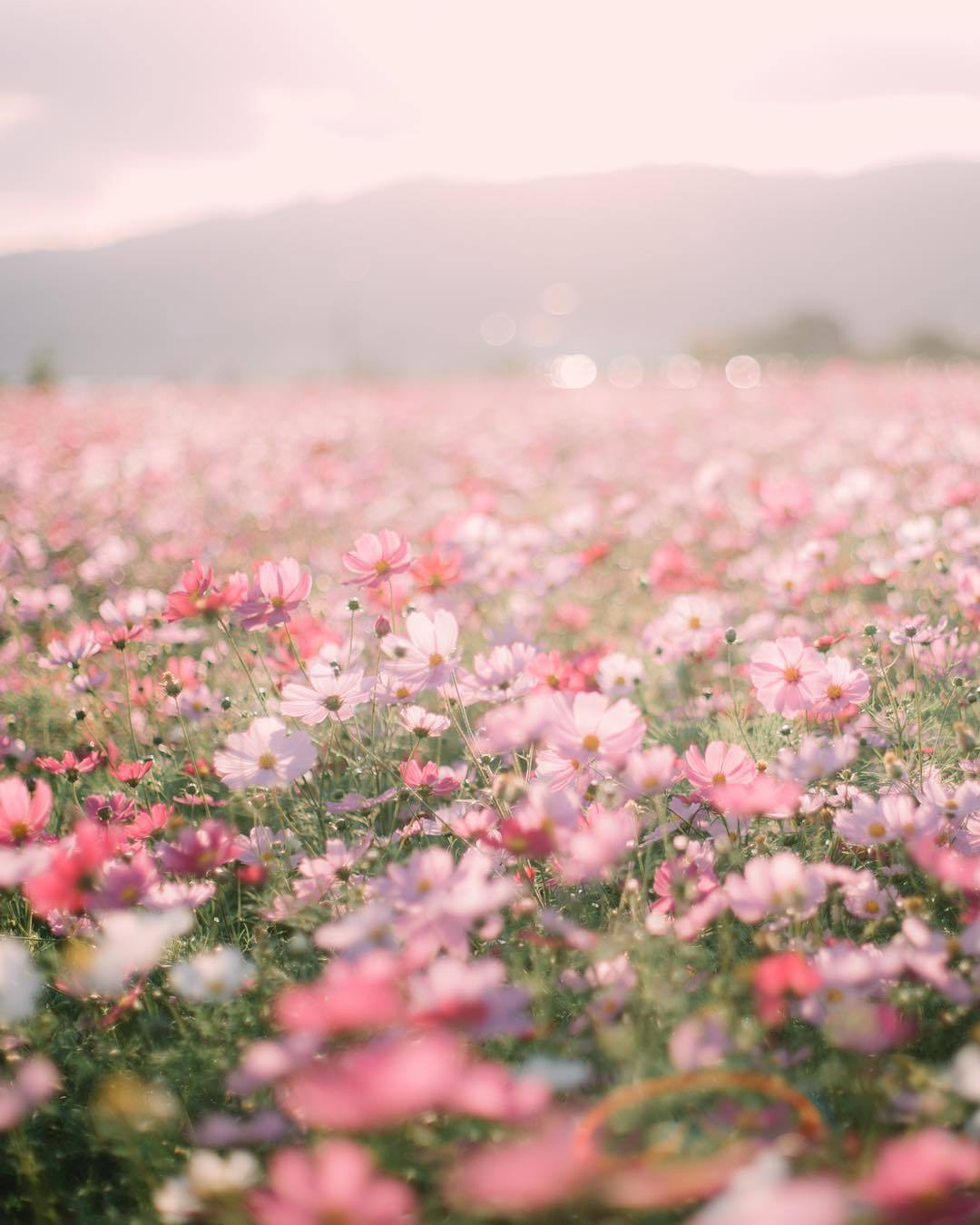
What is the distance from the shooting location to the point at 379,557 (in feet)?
4.91

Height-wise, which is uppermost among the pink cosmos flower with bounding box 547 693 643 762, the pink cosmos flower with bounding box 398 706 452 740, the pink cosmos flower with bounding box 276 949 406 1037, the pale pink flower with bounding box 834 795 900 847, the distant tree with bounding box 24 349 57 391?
the distant tree with bounding box 24 349 57 391

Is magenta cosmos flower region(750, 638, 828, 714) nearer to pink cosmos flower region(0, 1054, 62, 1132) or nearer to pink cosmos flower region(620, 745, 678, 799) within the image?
pink cosmos flower region(620, 745, 678, 799)

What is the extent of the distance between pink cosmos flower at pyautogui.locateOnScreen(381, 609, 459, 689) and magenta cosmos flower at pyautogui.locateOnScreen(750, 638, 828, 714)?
491mm

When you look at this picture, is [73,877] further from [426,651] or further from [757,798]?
[757,798]

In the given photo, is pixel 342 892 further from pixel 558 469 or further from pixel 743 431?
pixel 743 431

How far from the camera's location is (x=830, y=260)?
86.9 metres

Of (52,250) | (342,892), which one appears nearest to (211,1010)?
(342,892)

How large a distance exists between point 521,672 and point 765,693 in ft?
1.35

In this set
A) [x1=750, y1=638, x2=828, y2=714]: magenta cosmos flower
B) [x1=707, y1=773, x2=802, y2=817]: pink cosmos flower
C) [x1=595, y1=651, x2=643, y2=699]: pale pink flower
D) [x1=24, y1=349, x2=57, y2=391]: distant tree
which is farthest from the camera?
[x1=24, y1=349, x2=57, y2=391]: distant tree

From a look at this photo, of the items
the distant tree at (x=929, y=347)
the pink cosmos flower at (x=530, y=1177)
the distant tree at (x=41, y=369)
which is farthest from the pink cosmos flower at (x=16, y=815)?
the distant tree at (x=929, y=347)

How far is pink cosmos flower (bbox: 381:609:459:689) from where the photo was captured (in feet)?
4.66

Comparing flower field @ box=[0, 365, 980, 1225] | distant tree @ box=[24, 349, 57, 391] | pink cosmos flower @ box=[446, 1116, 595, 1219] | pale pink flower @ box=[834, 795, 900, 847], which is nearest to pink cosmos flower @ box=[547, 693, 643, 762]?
flower field @ box=[0, 365, 980, 1225]

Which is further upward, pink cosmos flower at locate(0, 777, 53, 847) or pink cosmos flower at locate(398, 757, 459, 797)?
pink cosmos flower at locate(0, 777, 53, 847)

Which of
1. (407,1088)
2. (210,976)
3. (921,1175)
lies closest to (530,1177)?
(407,1088)
